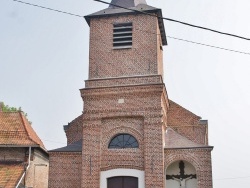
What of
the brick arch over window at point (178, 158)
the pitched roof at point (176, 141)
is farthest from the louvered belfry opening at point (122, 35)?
the brick arch over window at point (178, 158)

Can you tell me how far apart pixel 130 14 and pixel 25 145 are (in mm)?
8061

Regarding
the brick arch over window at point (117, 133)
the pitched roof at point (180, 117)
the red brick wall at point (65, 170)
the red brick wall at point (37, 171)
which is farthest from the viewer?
the pitched roof at point (180, 117)

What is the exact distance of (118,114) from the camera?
57.6ft

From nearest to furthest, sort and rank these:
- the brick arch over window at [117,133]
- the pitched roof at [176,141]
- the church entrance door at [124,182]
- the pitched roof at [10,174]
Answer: the pitched roof at [10,174], the church entrance door at [124,182], the brick arch over window at [117,133], the pitched roof at [176,141]

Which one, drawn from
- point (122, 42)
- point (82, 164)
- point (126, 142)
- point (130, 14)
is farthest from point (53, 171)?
point (130, 14)

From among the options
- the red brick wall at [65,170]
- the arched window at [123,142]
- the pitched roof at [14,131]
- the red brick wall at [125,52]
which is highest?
the red brick wall at [125,52]

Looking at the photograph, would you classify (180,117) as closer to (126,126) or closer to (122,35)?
(126,126)

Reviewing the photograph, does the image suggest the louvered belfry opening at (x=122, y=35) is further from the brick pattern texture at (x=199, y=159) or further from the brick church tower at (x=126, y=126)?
the brick pattern texture at (x=199, y=159)

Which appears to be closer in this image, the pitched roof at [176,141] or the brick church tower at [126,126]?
the brick church tower at [126,126]

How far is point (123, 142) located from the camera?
17484 millimetres

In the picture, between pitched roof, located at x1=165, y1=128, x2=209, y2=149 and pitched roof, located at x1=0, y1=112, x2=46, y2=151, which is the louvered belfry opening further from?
pitched roof, located at x1=0, y1=112, x2=46, y2=151

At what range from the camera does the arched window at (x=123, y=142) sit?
17375 mm

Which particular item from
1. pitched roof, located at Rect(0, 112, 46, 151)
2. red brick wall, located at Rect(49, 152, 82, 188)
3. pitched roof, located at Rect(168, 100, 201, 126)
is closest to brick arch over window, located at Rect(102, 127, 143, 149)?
red brick wall, located at Rect(49, 152, 82, 188)

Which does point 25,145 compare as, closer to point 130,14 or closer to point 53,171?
point 53,171
